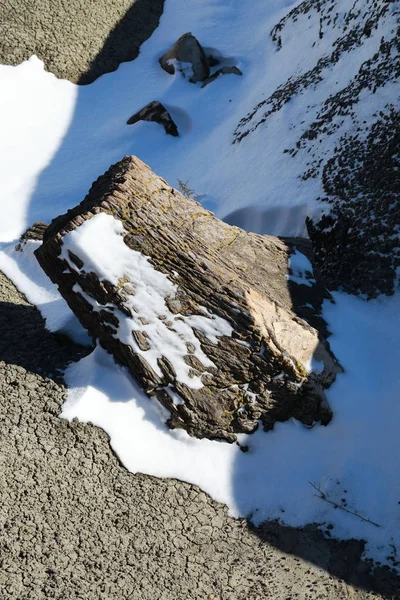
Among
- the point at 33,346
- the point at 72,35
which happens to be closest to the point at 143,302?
the point at 33,346

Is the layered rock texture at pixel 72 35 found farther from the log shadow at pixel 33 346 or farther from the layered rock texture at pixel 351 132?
the log shadow at pixel 33 346

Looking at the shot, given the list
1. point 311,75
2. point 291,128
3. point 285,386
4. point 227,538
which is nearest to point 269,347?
point 285,386

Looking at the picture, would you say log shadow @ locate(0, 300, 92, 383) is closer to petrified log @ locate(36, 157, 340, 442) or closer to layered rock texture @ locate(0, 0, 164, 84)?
petrified log @ locate(36, 157, 340, 442)

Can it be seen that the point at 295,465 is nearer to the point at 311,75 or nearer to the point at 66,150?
the point at 311,75

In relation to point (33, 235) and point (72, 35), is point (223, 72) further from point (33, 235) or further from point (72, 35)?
point (33, 235)

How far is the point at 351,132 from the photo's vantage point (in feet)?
28.7

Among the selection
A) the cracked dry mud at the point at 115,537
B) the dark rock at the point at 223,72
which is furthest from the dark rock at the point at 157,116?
the cracked dry mud at the point at 115,537

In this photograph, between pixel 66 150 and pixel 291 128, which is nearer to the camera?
pixel 291 128

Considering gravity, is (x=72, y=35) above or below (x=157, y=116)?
above

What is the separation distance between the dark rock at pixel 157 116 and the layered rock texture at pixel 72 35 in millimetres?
2060

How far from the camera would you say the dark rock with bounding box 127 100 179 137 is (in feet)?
39.2

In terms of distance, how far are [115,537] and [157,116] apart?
29.3 ft

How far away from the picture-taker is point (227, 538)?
527cm

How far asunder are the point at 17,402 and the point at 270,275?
9.41 ft
